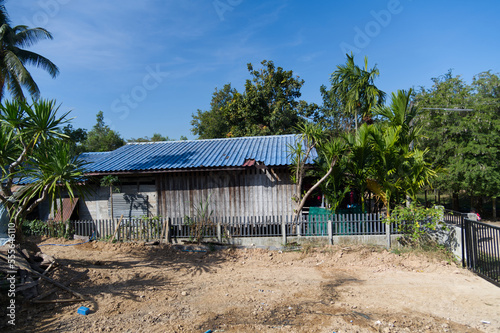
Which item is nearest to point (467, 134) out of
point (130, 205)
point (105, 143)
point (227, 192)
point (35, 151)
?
point (227, 192)

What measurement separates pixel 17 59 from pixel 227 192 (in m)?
13.0

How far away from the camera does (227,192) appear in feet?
37.1

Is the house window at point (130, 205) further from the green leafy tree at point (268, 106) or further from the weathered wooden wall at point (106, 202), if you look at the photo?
the green leafy tree at point (268, 106)

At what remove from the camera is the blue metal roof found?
36.8ft

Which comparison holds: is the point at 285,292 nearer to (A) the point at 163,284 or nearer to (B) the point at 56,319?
(A) the point at 163,284

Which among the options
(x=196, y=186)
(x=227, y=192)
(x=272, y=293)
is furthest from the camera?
(x=196, y=186)

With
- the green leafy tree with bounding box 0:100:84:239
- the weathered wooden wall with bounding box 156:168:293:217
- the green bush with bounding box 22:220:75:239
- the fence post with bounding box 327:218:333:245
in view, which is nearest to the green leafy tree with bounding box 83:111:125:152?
the green bush with bounding box 22:220:75:239

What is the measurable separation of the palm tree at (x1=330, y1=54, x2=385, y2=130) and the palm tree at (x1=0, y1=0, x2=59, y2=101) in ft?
51.1

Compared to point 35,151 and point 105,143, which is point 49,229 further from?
point 105,143

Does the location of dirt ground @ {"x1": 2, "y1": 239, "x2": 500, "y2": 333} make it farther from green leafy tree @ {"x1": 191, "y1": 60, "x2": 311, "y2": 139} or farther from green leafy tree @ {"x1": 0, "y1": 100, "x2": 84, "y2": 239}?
green leafy tree @ {"x1": 191, "y1": 60, "x2": 311, "y2": 139}

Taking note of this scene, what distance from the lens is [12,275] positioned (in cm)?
597

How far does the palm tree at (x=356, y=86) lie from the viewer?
12414 mm

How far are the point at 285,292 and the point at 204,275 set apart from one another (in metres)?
2.32

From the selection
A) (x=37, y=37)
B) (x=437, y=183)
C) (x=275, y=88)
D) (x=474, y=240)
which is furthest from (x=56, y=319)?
(x=275, y=88)
